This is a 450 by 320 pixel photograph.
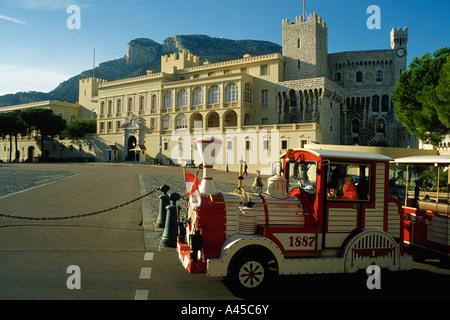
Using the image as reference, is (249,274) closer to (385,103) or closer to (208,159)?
(208,159)

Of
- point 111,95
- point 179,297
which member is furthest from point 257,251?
point 111,95

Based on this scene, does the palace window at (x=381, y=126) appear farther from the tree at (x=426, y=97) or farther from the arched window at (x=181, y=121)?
the arched window at (x=181, y=121)

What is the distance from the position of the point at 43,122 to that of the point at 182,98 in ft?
115

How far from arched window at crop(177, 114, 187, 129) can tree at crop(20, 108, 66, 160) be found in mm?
32186

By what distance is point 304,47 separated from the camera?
50.0m

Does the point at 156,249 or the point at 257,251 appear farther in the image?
the point at 156,249

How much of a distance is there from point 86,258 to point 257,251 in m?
3.85

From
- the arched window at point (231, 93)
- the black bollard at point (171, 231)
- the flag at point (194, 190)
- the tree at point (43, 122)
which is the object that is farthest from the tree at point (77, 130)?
the flag at point (194, 190)

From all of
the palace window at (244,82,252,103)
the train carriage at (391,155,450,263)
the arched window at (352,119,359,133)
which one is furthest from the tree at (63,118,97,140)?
the train carriage at (391,155,450,263)

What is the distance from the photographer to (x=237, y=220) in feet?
18.5

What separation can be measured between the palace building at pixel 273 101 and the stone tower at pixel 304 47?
14 centimetres

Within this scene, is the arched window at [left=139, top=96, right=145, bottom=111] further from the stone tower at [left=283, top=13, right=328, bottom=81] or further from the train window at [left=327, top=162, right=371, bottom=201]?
the train window at [left=327, top=162, right=371, bottom=201]

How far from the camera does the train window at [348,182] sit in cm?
591
